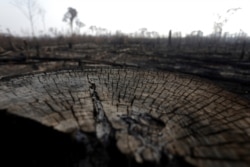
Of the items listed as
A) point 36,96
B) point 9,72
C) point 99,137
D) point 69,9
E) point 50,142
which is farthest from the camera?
point 69,9

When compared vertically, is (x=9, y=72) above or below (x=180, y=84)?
below

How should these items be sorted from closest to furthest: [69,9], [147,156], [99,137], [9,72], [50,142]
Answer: [147,156], [99,137], [50,142], [9,72], [69,9]

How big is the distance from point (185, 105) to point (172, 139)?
14.1 inches

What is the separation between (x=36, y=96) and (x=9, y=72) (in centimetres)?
489

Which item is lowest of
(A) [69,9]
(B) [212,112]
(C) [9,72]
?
(C) [9,72]

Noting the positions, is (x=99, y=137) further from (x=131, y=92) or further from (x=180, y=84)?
(x=180, y=84)

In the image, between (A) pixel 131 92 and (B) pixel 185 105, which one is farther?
(A) pixel 131 92

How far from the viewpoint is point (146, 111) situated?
3.54 ft

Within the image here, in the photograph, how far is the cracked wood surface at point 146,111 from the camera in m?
0.80

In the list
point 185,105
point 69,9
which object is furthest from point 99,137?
point 69,9

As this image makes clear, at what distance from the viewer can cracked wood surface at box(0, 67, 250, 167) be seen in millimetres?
802

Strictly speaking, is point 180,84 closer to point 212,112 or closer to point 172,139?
point 212,112

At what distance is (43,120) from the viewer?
0.97 meters

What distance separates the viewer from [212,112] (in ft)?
3.57
